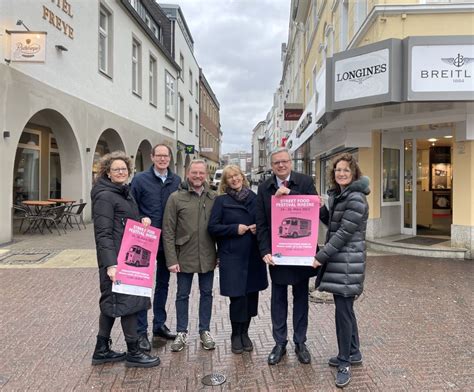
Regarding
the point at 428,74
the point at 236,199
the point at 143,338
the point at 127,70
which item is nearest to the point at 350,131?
the point at 428,74

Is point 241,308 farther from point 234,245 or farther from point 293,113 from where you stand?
point 293,113

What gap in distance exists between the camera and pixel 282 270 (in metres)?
3.70

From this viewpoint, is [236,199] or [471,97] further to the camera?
[471,97]

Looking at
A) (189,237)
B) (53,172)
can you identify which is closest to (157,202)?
(189,237)

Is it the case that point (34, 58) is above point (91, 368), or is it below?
above

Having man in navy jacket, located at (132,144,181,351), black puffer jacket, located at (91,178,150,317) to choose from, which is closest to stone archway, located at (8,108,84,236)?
man in navy jacket, located at (132,144,181,351)

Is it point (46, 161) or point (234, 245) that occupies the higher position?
point (46, 161)

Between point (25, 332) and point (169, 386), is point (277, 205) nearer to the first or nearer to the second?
point (169, 386)

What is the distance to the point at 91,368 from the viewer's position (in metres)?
3.67

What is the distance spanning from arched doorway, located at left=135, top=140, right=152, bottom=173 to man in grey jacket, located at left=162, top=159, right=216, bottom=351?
59.3ft

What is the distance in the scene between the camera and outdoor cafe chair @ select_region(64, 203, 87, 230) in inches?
494

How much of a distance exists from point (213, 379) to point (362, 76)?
6306 mm

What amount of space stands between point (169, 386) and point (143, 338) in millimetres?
765

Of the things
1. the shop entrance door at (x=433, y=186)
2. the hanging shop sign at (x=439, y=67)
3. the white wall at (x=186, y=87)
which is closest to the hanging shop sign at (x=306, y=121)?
the shop entrance door at (x=433, y=186)
